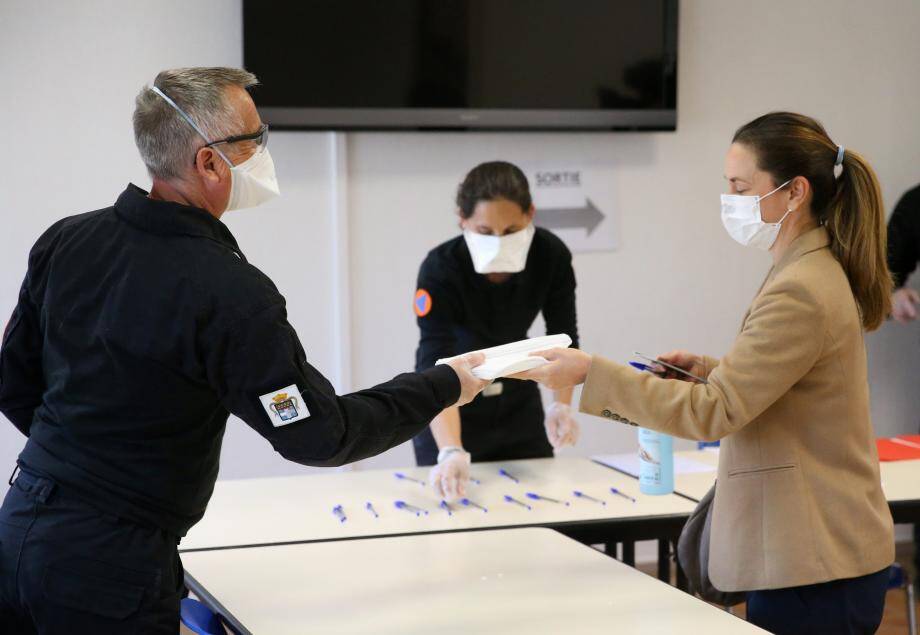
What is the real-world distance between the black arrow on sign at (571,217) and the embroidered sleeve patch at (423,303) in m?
1.48

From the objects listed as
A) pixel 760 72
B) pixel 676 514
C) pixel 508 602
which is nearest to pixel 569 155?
pixel 760 72

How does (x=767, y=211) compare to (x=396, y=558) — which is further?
(x=396, y=558)

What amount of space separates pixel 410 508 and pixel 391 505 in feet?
0.18

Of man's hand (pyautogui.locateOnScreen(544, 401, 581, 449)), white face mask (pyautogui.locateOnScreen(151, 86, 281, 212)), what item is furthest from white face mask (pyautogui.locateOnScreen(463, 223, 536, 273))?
white face mask (pyautogui.locateOnScreen(151, 86, 281, 212))

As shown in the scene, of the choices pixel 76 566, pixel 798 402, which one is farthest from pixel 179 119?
pixel 798 402

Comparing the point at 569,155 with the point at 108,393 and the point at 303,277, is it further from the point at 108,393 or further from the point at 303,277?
the point at 108,393

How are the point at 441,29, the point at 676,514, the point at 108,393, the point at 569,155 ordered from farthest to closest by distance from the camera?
the point at 569,155 → the point at 441,29 → the point at 676,514 → the point at 108,393

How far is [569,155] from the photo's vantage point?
4.40m

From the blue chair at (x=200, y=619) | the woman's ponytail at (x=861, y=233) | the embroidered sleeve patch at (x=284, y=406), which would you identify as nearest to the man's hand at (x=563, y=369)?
the woman's ponytail at (x=861, y=233)

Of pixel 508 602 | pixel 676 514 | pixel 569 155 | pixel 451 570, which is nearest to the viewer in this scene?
pixel 508 602

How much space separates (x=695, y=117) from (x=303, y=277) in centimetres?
181

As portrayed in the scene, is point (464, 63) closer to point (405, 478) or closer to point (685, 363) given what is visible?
point (405, 478)

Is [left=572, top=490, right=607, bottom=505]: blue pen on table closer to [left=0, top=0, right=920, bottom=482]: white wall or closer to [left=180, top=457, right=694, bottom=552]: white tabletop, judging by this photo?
[left=180, top=457, right=694, bottom=552]: white tabletop

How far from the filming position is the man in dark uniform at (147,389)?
1.54 metres
